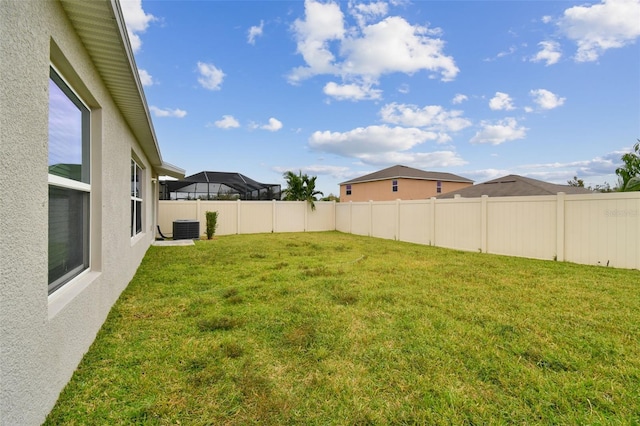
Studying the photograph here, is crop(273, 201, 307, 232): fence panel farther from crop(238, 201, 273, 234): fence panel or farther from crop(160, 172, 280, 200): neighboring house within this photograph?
crop(160, 172, 280, 200): neighboring house

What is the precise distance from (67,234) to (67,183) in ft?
1.66

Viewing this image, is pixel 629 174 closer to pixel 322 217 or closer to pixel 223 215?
pixel 322 217

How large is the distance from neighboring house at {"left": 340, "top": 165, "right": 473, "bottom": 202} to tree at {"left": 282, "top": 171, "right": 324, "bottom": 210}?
10650 mm

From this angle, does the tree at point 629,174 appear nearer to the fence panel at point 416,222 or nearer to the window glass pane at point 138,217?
the fence panel at point 416,222

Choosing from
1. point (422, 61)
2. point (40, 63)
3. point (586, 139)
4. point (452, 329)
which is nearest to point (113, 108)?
point (40, 63)

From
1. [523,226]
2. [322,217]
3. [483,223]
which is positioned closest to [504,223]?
[523,226]

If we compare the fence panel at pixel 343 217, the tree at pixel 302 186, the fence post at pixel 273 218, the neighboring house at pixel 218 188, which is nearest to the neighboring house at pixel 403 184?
the fence panel at pixel 343 217

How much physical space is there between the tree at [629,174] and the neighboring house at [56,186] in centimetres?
1119

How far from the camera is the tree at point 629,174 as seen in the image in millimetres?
7651

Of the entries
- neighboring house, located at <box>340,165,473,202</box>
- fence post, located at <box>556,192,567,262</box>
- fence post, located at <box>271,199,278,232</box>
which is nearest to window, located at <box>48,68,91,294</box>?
fence post, located at <box>556,192,567,262</box>


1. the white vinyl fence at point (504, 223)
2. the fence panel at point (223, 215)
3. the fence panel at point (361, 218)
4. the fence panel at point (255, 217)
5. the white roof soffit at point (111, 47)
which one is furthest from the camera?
the fence panel at point (255, 217)

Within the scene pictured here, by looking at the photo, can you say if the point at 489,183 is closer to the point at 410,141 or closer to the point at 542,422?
the point at 410,141

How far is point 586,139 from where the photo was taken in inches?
472

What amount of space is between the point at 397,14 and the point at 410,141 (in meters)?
11.4
